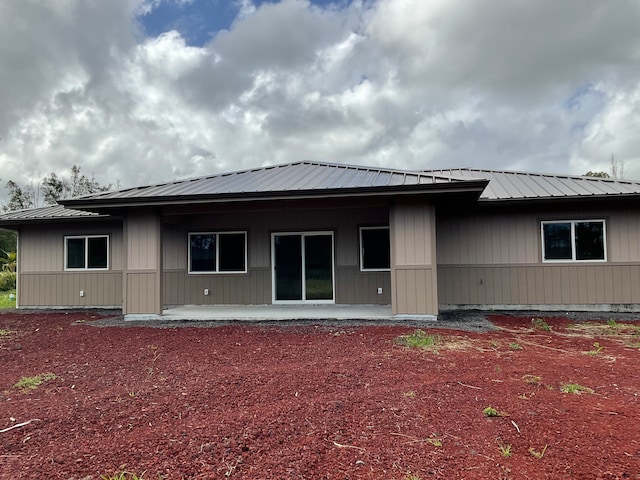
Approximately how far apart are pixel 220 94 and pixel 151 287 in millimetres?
12591

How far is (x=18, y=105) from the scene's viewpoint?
789 inches

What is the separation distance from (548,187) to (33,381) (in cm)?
1091

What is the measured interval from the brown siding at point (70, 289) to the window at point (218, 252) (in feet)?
8.45

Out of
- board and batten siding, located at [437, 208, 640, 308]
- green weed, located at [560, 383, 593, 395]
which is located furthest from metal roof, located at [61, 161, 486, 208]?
green weed, located at [560, 383, 593, 395]

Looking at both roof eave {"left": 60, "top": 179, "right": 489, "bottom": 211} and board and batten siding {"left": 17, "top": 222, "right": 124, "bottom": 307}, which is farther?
board and batten siding {"left": 17, "top": 222, "right": 124, "bottom": 307}

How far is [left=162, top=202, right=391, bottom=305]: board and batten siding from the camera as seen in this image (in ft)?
33.7

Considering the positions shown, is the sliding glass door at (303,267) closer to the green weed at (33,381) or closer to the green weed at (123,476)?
the green weed at (33,381)

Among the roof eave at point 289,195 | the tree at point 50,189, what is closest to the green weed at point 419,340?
the roof eave at point 289,195

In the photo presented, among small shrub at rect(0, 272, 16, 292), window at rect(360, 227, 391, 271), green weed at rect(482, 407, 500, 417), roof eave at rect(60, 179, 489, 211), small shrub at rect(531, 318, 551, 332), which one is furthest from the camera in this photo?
small shrub at rect(0, 272, 16, 292)

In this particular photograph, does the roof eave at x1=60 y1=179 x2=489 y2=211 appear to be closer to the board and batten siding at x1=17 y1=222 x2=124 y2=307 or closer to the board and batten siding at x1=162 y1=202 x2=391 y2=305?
the board and batten siding at x1=162 y1=202 x2=391 y2=305

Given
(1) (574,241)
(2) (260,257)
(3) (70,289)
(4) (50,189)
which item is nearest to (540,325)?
(1) (574,241)

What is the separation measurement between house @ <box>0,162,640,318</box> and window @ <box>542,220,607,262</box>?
24 mm

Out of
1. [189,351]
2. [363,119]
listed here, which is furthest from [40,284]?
[363,119]

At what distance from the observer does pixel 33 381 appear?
181 inches
